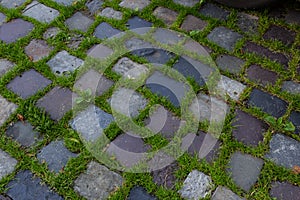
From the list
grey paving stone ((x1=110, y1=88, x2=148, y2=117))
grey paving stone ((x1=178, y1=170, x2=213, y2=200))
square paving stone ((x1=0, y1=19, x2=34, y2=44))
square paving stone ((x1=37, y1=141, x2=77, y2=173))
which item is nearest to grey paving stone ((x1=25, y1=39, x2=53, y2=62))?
square paving stone ((x1=0, y1=19, x2=34, y2=44))

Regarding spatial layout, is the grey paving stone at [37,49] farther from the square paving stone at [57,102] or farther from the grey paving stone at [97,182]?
the grey paving stone at [97,182]

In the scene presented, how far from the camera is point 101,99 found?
2689 mm

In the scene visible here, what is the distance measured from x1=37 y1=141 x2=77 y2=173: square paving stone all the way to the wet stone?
1.28 meters

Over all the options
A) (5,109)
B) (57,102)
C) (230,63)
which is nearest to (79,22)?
(57,102)

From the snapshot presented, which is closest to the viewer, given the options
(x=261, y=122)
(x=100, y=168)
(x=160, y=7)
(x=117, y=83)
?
(x=100, y=168)

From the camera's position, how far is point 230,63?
2.90 metres

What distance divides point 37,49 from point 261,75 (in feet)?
5.19

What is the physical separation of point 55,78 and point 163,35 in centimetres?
85

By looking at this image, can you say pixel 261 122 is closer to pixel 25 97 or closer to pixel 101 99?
pixel 101 99

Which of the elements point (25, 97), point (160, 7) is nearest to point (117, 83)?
point (25, 97)

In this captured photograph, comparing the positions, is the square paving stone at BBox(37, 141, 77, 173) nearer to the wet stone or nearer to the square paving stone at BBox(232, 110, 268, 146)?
the square paving stone at BBox(232, 110, 268, 146)

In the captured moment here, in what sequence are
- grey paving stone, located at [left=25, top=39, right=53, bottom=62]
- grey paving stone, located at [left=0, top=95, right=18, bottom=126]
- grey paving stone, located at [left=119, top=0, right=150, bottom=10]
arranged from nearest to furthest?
1. grey paving stone, located at [left=0, top=95, right=18, bottom=126]
2. grey paving stone, located at [left=25, top=39, right=53, bottom=62]
3. grey paving stone, located at [left=119, top=0, right=150, bottom=10]

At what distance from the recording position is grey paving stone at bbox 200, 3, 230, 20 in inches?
128

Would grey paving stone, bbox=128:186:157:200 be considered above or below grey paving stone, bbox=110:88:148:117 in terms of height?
below
